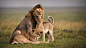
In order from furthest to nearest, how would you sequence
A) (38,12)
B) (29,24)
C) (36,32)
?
(29,24) < (38,12) < (36,32)

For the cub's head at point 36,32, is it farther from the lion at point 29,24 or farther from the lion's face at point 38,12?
the lion's face at point 38,12

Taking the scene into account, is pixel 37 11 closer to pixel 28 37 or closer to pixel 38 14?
pixel 38 14

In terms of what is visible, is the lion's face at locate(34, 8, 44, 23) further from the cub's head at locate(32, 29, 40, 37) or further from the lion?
the cub's head at locate(32, 29, 40, 37)

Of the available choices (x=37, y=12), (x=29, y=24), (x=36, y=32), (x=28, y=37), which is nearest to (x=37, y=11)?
(x=37, y=12)

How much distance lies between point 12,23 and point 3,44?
14.8 ft

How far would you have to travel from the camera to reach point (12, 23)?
37.7 ft

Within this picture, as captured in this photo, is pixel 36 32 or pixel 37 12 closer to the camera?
pixel 36 32

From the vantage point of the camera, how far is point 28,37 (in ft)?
23.2

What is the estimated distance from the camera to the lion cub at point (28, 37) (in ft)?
22.5

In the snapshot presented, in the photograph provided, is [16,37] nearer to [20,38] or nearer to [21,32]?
[20,38]

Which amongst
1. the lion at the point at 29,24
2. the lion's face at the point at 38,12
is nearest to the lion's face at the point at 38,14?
the lion's face at the point at 38,12

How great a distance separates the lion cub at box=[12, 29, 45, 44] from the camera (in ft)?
22.5

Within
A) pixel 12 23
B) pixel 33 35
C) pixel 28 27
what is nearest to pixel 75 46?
pixel 33 35

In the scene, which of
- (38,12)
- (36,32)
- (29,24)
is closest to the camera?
(36,32)
